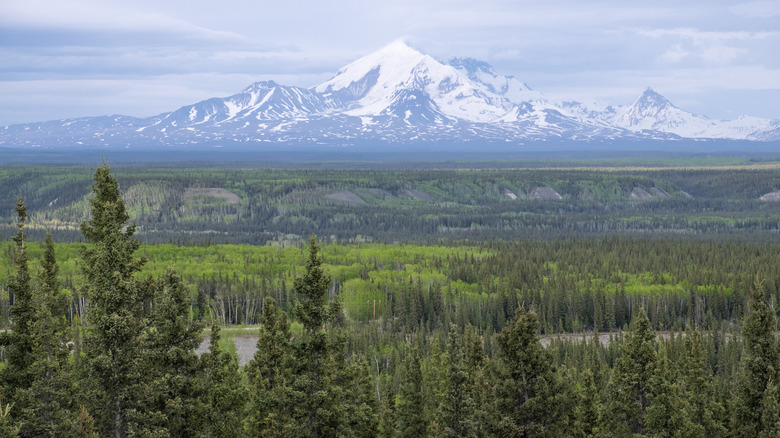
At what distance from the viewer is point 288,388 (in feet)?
132

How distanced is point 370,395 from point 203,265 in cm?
9937

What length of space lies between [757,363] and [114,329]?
3258 centimetres

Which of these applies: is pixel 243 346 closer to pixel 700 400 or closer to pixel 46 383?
pixel 700 400

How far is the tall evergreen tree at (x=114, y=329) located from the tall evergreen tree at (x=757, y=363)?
31023 millimetres

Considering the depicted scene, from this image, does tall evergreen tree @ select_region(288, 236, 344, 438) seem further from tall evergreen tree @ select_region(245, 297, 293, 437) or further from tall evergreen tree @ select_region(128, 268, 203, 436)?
tall evergreen tree @ select_region(128, 268, 203, 436)

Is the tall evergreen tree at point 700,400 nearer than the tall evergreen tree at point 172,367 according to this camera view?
No

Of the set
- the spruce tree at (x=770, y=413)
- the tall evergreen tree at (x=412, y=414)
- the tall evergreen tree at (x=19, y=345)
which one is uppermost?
the tall evergreen tree at (x=19, y=345)

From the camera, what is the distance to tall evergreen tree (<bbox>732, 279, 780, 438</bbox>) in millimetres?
48844

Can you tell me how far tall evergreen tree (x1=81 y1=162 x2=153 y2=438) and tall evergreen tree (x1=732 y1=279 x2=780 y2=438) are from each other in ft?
102

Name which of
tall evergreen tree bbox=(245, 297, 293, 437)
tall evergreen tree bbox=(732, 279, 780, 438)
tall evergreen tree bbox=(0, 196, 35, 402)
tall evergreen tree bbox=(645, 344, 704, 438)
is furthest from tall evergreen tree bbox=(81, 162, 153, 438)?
tall evergreen tree bbox=(732, 279, 780, 438)

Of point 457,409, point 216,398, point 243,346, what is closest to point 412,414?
point 457,409

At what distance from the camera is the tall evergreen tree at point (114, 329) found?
1572 inches

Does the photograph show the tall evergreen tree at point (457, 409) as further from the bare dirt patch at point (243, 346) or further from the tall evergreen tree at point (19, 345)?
the bare dirt patch at point (243, 346)

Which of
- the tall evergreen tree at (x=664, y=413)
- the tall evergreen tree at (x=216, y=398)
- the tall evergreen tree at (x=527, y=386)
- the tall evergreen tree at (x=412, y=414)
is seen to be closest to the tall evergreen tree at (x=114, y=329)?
the tall evergreen tree at (x=216, y=398)
